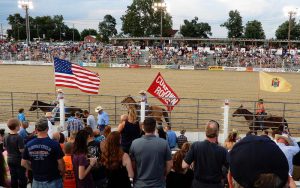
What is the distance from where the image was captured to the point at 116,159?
4.61 metres

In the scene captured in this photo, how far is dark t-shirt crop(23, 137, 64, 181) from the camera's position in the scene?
4.69 meters

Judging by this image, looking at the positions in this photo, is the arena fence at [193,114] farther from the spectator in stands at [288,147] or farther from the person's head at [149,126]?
the person's head at [149,126]

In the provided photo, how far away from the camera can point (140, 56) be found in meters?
43.7

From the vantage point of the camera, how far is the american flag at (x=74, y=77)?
12.4 metres

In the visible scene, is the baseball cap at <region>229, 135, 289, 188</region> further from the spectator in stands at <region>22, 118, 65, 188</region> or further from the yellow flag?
the yellow flag

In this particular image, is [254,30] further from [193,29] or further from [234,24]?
[193,29]

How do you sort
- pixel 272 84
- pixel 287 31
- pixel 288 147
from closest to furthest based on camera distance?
1. pixel 288 147
2. pixel 272 84
3. pixel 287 31

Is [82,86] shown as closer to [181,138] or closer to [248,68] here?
[181,138]

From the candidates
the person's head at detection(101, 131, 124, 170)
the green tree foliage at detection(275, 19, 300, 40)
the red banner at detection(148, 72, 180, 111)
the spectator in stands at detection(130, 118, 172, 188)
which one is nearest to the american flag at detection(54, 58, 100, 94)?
the red banner at detection(148, 72, 180, 111)

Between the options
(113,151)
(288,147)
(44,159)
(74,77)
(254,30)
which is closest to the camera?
(113,151)

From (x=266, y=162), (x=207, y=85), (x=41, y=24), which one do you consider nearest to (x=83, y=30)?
(x=41, y=24)

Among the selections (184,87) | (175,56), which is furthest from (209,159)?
(175,56)

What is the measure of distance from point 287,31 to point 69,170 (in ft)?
287

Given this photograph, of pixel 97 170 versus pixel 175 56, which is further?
pixel 175 56
